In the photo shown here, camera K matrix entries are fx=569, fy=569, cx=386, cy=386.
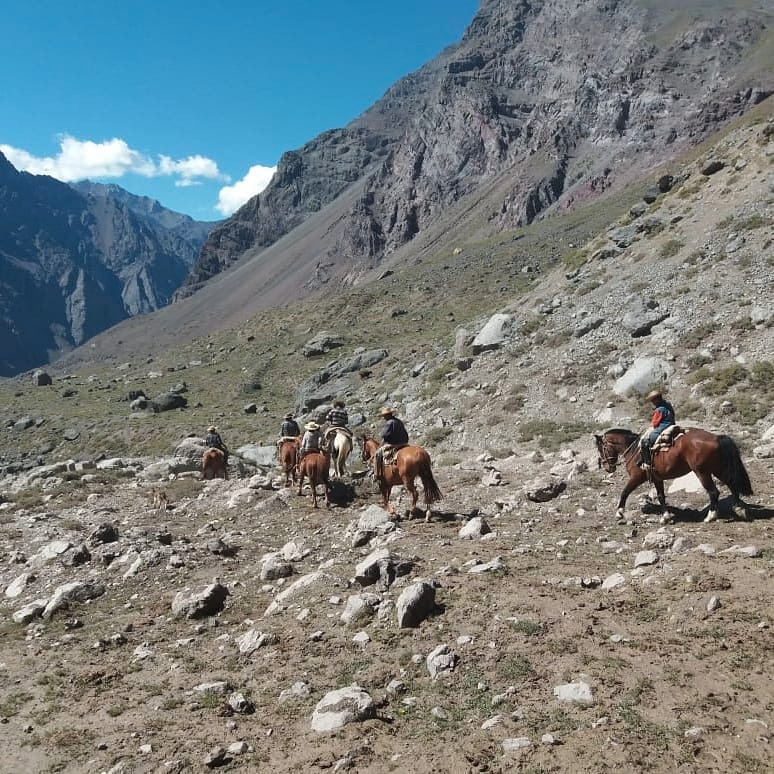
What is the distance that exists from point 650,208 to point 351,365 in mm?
21099

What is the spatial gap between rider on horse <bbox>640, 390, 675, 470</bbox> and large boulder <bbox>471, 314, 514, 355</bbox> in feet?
50.0

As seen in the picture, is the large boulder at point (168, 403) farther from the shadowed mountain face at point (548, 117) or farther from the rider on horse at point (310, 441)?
the shadowed mountain face at point (548, 117)

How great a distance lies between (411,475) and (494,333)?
1557 centimetres

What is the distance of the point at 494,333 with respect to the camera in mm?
26844

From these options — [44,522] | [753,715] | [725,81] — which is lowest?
[753,715]

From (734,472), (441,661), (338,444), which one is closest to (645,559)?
(734,472)

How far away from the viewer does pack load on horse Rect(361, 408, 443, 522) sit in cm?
1238

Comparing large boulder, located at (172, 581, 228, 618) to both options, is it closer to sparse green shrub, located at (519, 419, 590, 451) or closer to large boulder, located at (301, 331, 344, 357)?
sparse green shrub, located at (519, 419, 590, 451)

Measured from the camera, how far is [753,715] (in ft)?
16.5

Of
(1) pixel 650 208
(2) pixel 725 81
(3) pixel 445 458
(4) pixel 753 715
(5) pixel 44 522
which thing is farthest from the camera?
(2) pixel 725 81

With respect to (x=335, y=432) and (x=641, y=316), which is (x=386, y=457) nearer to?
(x=335, y=432)

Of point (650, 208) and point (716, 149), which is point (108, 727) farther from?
point (716, 149)

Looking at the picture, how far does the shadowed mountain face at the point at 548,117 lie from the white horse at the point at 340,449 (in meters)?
98.5

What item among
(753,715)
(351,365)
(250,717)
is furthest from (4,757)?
(351,365)
